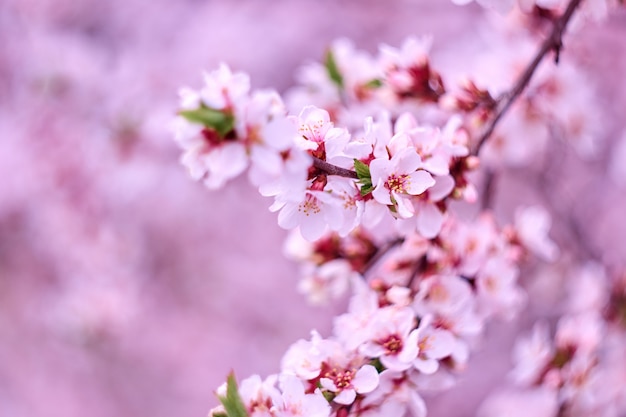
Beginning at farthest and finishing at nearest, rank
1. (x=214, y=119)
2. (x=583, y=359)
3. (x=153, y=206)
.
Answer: (x=153, y=206) → (x=583, y=359) → (x=214, y=119)

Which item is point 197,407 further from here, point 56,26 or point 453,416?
point 56,26

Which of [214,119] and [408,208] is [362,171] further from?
[214,119]

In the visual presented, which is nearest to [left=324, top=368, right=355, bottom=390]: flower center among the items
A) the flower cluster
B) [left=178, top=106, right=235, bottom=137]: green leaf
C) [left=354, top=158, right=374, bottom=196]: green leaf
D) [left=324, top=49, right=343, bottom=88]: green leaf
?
[left=354, top=158, right=374, bottom=196]: green leaf

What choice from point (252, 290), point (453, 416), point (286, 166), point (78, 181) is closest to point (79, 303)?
point (78, 181)

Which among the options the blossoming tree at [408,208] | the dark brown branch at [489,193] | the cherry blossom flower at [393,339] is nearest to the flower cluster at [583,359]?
the blossoming tree at [408,208]

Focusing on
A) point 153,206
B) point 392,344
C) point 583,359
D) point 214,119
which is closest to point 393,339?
point 392,344

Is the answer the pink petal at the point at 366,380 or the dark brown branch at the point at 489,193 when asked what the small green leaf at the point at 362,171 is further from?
the dark brown branch at the point at 489,193
